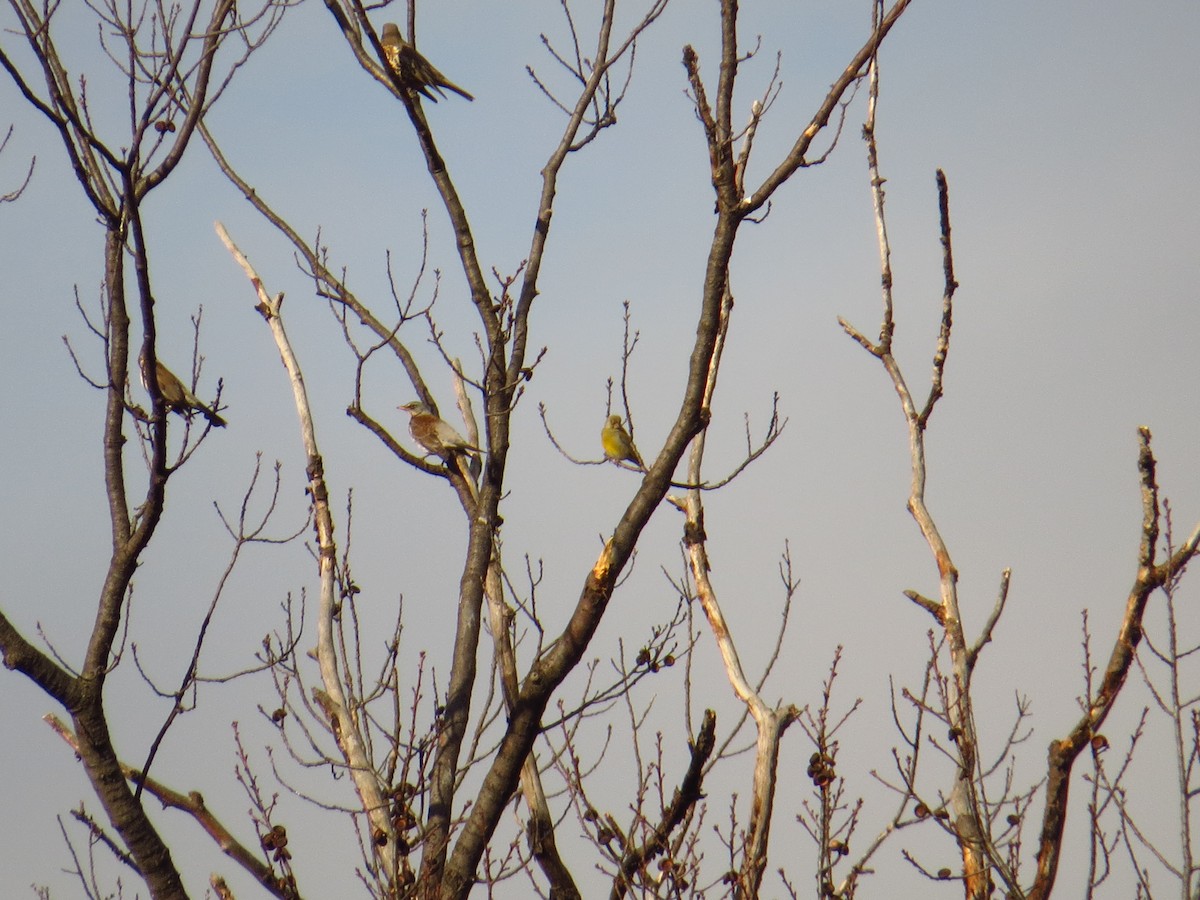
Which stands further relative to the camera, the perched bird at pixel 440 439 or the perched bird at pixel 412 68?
the perched bird at pixel 440 439

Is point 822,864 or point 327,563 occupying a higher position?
point 327,563

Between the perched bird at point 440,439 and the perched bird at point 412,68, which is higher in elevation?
the perched bird at point 412,68

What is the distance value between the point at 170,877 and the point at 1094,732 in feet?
12.8

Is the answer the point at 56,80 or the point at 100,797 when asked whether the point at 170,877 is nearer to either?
the point at 100,797

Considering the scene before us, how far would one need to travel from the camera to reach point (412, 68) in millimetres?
5820

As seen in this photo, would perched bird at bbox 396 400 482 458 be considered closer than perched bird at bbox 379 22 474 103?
No

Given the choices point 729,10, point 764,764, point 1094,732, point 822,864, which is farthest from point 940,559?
point 729,10

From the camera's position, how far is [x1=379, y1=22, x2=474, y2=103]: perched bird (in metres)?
5.43

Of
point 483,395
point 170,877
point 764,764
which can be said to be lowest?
point 170,877

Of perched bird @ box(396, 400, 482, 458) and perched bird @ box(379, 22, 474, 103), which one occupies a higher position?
perched bird @ box(379, 22, 474, 103)

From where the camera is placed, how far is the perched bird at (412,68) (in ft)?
17.8

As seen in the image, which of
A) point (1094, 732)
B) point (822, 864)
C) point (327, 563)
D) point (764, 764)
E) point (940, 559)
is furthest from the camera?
point (940, 559)

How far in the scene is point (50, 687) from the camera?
149 inches

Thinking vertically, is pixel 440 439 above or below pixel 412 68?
below
